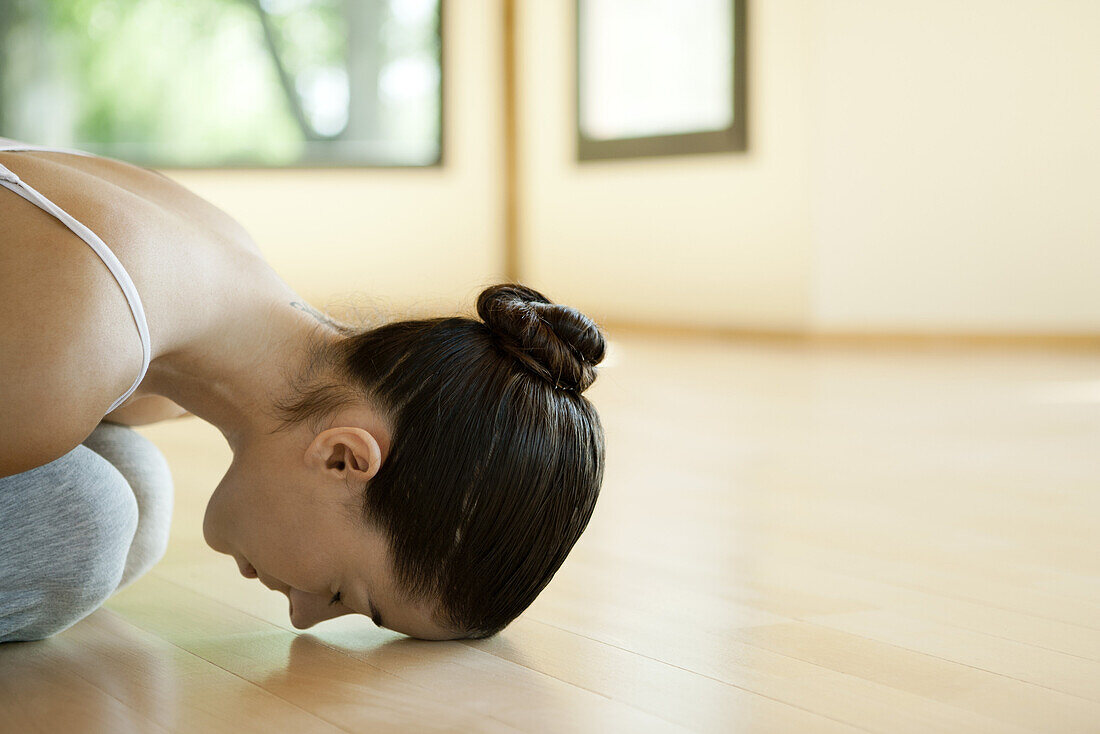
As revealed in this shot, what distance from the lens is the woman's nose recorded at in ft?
3.28

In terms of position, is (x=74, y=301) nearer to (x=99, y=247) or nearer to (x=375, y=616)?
(x=99, y=247)

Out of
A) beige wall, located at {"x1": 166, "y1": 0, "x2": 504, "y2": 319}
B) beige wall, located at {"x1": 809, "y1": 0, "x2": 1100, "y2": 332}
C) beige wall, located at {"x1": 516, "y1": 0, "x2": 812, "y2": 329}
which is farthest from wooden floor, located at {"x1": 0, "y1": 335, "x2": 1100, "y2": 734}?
beige wall, located at {"x1": 166, "y1": 0, "x2": 504, "y2": 319}

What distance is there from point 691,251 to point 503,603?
4.12 m

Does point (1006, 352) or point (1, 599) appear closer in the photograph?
point (1, 599)

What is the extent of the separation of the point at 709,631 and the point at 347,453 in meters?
0.37

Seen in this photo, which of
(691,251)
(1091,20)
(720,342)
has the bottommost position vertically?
(720,342)

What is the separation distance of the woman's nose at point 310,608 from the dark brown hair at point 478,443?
0.08 meters

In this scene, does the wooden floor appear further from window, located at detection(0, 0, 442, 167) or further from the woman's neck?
window, located at detection(0, 0, 442, 167)

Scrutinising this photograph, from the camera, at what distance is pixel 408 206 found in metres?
5.79

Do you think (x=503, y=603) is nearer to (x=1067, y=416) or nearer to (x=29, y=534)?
(x=29, y=534)

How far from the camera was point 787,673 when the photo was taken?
0.97m

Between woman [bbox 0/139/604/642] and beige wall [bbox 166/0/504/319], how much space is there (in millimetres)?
4618

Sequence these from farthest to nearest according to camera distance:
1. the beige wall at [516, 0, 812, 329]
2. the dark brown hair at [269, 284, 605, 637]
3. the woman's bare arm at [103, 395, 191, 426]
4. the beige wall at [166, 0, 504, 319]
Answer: the beige wall at [166, 0, 504, 319] → the beige wall at [516, 0, 812, 329] → the woman's bare arm at [103, 395, 191, 426] → the dark brown hair at [269, 284, 605, 637]

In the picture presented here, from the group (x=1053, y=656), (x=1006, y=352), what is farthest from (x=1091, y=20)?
(x=1053, y=656)
